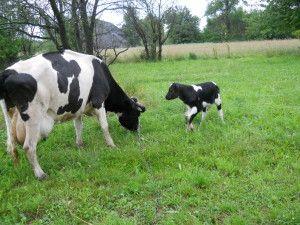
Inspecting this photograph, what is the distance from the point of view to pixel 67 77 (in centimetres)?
705

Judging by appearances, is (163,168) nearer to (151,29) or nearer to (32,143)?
(32,143)

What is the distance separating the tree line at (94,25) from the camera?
10.4 m

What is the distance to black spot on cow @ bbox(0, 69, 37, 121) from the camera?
629 centimetres

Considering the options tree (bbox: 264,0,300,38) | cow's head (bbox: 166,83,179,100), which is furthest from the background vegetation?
tree (bbox: 264,0,300,38)

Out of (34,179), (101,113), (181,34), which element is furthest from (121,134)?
(181,34)

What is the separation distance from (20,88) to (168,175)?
8.29 feet

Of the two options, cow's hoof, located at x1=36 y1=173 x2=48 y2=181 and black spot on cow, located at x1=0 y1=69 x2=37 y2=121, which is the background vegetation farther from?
black spot on cow, located at x1=0 y1=69 x2=37 y2=121

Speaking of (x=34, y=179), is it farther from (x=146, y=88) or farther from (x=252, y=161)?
(x=146, y=88)

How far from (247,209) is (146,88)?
10.4 meters

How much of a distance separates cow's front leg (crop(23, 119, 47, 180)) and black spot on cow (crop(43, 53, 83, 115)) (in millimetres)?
667

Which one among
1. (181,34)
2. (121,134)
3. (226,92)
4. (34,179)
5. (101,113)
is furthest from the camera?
(181,34)

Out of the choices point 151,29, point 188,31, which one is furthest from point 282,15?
point 188,31

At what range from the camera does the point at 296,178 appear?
608 cm

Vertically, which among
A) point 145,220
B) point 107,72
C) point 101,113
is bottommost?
point 145,220
